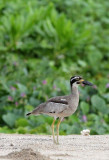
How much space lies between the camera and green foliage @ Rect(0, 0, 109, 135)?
1049 centimetres

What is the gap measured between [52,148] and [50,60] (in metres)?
8.40

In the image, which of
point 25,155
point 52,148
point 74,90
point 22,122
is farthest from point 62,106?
point 22,122

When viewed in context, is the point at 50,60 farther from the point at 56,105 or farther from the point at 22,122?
the point at 56,105

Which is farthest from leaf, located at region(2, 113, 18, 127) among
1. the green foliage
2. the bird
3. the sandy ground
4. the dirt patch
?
the dirt patch

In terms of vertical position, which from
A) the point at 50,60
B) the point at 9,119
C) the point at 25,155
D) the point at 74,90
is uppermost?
the point at 50,60

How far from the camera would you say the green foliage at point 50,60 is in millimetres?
10492

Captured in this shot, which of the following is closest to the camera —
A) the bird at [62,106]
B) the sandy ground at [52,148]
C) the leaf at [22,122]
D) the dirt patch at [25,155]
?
the dirt patch at [25,155]

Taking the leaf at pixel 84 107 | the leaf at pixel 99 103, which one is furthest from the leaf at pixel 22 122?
the leaf at pixel 99 103

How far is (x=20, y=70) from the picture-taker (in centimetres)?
A: 1245

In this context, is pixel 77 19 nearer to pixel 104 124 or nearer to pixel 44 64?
pixel 44 64

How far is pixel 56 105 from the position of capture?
6.93 meters

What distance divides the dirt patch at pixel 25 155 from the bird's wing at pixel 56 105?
105 cm

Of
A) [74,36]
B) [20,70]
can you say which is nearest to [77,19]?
[74,36]

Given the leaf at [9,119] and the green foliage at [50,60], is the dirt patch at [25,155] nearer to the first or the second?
the green foliage at [50,60]
